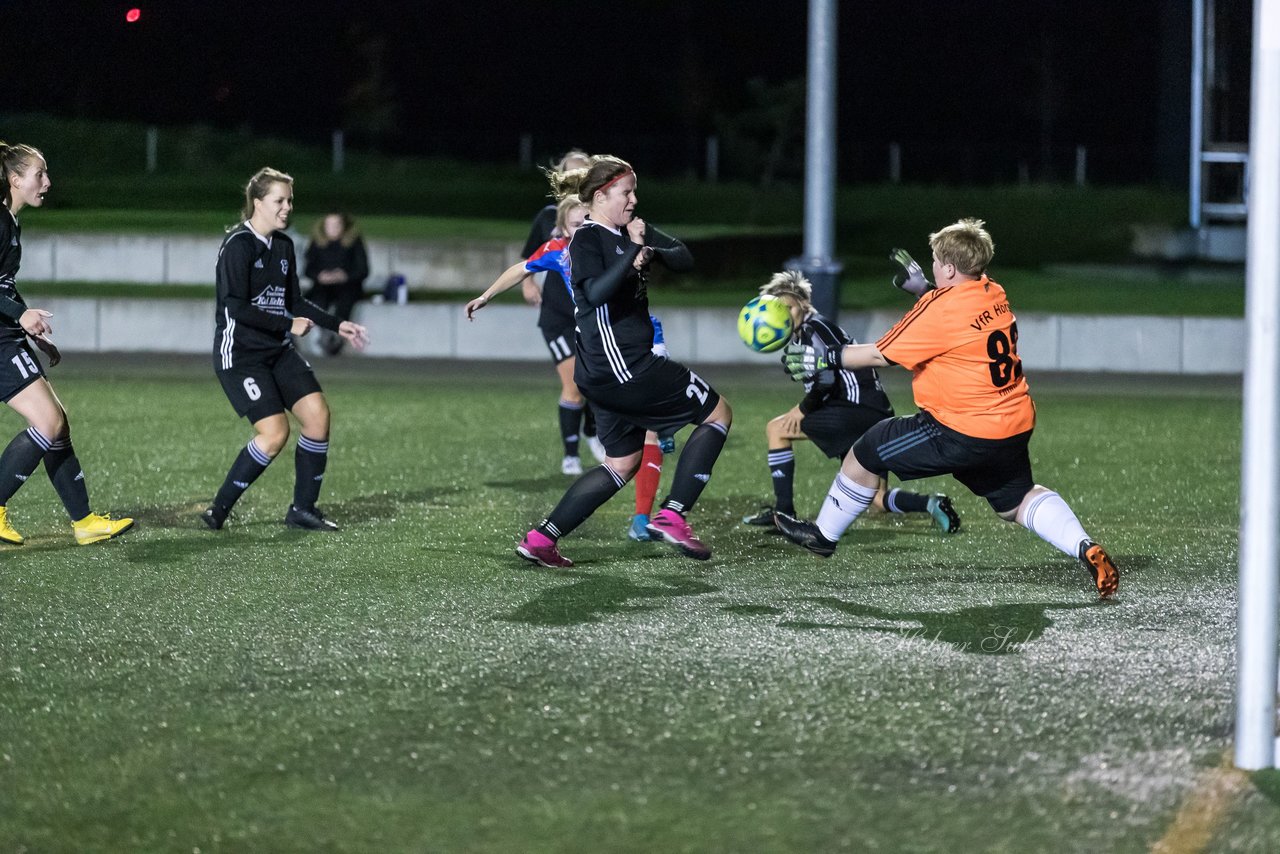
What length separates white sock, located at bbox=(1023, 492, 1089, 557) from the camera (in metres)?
6.53

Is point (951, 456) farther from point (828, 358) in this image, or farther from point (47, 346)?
point (47, 346)

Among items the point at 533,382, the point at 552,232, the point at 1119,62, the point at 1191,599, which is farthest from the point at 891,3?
the point at 1191,599

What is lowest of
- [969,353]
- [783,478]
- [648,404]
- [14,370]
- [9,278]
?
[783,478]

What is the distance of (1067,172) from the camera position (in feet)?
131

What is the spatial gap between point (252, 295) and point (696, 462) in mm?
2254

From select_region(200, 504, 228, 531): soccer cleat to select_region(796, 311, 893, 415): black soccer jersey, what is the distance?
9.29ft

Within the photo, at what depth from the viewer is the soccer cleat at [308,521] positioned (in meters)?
8.21

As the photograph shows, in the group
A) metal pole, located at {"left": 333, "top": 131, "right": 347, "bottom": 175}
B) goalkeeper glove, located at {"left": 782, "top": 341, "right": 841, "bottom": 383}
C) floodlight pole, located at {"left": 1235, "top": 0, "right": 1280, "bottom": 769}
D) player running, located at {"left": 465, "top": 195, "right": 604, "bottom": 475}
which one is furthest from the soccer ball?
metal pole, located at {"left": 333, "top": 131, "right": 347, "bottom": 175}

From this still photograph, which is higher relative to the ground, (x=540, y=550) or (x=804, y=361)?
(x=804, y=361)

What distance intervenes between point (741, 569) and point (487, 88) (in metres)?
38.2

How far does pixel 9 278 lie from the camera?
7488 millimetres

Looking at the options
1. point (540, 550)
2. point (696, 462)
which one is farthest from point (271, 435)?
point (696, 462)

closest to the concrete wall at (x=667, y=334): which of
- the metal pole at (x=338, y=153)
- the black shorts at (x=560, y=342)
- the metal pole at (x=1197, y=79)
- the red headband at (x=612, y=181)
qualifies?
the metal pole at (x=1197, y=79)

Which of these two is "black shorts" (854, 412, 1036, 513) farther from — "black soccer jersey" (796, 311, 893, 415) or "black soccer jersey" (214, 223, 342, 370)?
"black soccer jersey" (214, 223, 342, 370)
